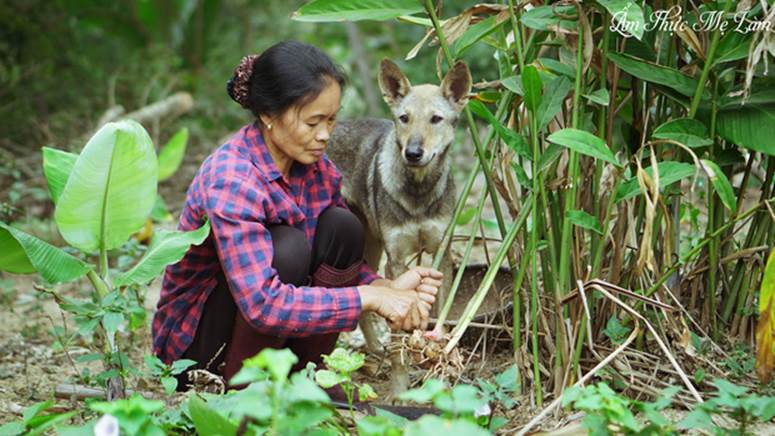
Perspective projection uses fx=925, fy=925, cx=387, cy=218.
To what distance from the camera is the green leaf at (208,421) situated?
7.45 ft

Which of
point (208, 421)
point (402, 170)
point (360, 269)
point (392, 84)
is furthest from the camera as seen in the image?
point (402, 170)

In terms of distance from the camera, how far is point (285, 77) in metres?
2.95

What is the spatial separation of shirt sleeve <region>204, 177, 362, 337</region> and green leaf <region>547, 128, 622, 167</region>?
818mm

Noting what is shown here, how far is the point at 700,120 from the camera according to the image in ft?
10.0

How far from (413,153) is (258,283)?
3.61ft

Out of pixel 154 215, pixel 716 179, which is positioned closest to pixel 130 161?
pixel 716 179

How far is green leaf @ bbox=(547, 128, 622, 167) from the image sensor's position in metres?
2.48

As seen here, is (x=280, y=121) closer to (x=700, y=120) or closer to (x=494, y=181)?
(x=494, y=181)

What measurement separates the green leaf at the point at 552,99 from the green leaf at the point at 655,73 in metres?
0.16

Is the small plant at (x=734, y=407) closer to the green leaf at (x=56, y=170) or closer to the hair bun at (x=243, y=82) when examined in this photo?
the hair bun at (x=243, y=82)

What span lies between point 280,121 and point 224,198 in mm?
338

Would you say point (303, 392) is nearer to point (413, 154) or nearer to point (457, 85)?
point (413, 154)

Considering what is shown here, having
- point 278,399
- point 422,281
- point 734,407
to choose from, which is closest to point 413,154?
point 422,281

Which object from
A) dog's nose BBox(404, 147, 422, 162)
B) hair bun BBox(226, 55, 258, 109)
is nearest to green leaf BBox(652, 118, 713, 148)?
dog's nose BBox(404, 147, 422, 162)
